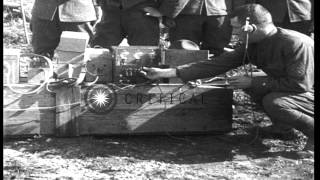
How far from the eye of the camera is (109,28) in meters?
6.07

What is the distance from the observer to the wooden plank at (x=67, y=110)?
203 inches

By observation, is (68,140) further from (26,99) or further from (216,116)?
(216,116)

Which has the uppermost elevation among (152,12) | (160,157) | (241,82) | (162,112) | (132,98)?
(152,12)

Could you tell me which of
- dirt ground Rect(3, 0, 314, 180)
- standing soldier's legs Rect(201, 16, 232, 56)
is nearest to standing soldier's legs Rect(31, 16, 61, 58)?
dirt ground Rect(3, 0, 314, 180)

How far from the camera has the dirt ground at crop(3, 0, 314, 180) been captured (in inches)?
176

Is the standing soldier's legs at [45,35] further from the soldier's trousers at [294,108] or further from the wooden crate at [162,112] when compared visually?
the soldier's trousers at [294,108]

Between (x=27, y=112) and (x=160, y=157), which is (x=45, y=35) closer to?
(x=27, y=112)

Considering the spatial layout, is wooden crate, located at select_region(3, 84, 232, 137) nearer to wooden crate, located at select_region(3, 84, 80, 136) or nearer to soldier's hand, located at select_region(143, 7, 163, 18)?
wooden crate, located at select_region(3, 84, 80, 136)

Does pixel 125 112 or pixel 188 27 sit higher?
pixel 188 27

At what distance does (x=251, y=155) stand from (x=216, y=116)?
0.60 meters

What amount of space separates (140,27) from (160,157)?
1.56m

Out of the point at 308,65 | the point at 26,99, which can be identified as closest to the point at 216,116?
the point at 308,65

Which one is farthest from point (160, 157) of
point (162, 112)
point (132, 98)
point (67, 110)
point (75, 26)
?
point (75, 26)

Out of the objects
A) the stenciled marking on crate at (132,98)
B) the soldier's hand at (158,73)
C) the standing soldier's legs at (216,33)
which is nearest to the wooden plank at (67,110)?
the stenciled marking on crate at (132,98)
